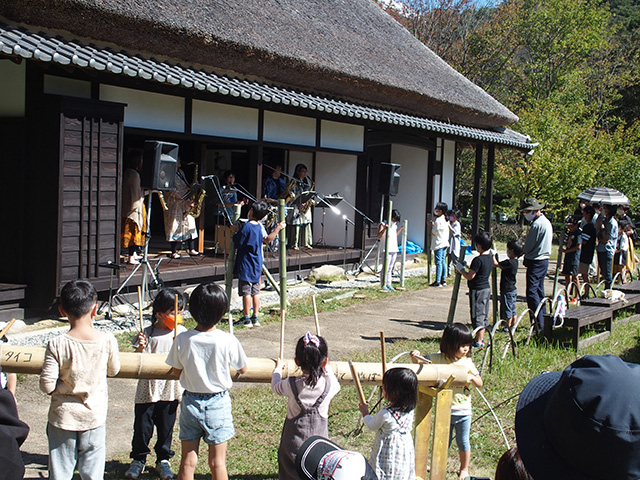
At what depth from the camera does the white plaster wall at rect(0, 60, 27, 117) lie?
25.3ft

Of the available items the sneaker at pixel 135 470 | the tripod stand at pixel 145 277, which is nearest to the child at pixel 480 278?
the tripod stand at pixel 145 277

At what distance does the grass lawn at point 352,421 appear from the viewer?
14.2 feet

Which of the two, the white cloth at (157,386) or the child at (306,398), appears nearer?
the child at (306,398)

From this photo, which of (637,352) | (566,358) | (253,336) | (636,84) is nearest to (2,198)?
(253,336)

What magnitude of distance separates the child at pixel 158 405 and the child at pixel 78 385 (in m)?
0.60

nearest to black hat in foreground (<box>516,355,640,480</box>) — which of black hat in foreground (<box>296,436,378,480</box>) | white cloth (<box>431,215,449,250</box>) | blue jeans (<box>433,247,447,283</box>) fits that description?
black hat in foreground (<box>296,436,378,480</box>)

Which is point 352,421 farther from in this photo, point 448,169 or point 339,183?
point 448,169

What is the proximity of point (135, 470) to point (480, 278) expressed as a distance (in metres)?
4.56

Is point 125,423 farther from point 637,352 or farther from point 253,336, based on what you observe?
point 637,352

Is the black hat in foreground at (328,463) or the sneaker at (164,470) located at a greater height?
the black hat in foreground at (328,463)

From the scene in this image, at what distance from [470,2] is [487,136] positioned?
14.2 metres

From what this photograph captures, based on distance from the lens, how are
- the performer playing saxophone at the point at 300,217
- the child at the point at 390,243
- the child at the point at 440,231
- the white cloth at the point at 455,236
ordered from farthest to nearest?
the white cloth at the point at 455,236 → the performer playing saxophone at the point at 300,217 → the child at the point at 440,231 → the child at the point at 390,243

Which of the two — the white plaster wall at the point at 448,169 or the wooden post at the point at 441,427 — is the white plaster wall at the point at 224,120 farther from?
the white plaster wall at the point at 448,169

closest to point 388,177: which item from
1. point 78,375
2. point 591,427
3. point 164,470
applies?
point 164,470
